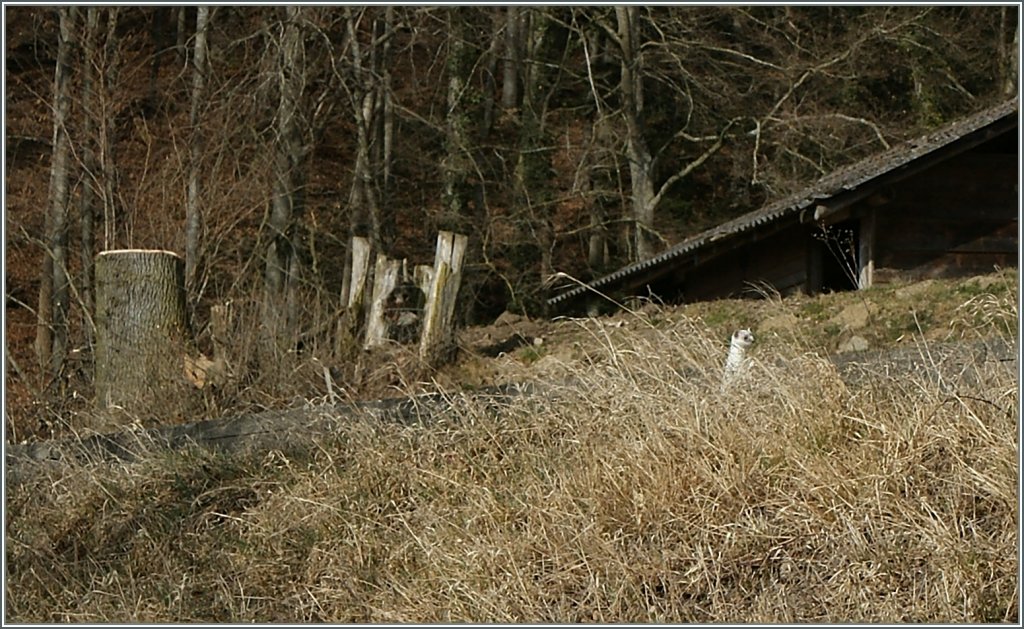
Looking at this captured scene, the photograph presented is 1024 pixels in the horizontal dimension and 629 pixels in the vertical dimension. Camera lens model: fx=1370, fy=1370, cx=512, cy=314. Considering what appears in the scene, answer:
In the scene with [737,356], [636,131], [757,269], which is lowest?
[737,356]

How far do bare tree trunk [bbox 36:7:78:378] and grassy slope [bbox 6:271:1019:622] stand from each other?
947 centimetres

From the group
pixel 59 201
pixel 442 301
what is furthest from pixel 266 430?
pixel 59 201

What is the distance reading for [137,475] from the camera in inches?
298

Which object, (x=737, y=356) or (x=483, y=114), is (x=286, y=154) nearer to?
(x=483, y=114)

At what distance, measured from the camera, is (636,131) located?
2338cm

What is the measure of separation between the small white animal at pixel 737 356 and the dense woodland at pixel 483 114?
11589 millimetres

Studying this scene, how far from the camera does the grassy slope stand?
16.8ft

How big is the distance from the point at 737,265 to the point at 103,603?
43.0 feet

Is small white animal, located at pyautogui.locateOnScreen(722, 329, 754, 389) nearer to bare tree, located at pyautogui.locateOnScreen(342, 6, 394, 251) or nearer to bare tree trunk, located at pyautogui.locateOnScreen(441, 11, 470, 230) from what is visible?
bare tree, located at pyautogui.locateOnScreen(342, 6, 394, 251)

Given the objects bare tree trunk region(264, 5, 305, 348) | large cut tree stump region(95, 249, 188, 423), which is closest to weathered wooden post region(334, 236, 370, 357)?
large cut tree stump region(95, 249, 188, 423)

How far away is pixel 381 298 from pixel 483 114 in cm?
1117

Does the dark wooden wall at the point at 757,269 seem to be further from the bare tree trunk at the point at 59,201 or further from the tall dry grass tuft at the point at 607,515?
the tall dry grass tuft at the point at 607,515

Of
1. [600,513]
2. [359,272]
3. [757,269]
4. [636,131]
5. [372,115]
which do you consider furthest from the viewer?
[636,131]

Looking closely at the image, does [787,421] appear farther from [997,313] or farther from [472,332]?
[472,332]
